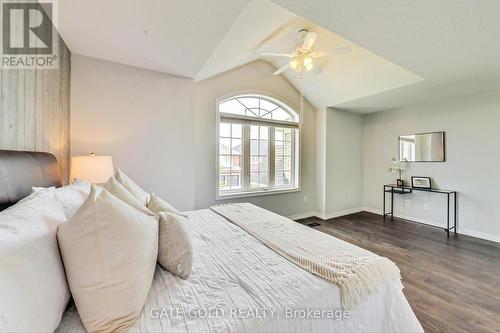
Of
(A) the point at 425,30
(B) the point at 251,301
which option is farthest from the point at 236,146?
(B) the point at 251,301

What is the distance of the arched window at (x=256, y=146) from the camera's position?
3666 millimetres

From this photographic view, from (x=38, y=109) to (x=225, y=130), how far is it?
2.36 metres

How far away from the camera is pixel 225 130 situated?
3664mm

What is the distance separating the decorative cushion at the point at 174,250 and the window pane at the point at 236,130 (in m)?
2.79

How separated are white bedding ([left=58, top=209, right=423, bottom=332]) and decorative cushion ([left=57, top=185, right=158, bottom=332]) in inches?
3.1

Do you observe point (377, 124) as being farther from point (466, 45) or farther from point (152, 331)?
point (152, 331)

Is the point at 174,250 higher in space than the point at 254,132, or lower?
lower

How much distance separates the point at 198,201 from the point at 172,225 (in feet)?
7.52

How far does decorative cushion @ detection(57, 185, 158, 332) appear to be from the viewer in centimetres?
73

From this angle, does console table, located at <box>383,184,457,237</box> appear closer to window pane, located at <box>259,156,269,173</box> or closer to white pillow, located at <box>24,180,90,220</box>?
window pane, located at <box>259,156,269,173</box>

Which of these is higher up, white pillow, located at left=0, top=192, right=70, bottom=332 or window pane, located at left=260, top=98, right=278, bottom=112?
window pane, located at left=260, top=98, right=278, bottom=112

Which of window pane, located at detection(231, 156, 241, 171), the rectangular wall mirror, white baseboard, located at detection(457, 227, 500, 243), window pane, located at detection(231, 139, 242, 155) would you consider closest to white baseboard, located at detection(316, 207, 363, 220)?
the rectangular wall mirror

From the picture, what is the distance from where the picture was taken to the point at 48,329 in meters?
0.64

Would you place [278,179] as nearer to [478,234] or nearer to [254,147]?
[254,147]
